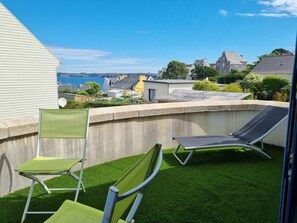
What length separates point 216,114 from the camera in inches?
203

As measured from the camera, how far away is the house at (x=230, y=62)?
78125 millimetres

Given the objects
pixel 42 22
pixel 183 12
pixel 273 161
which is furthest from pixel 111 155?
pixel 183 12

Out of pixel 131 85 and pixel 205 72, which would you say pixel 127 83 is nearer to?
pixel 131 85

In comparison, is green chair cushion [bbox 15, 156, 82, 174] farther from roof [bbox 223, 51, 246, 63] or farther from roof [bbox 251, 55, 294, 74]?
roof [bbox 223, 51, 246, 63]

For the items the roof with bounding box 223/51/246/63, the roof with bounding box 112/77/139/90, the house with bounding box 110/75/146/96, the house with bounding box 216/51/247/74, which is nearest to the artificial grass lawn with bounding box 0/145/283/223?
the house with bounding box 110/75/146/96

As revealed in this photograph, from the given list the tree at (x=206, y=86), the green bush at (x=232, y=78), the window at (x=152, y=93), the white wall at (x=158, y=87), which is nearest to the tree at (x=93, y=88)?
the white wall at (x=158, y=87)

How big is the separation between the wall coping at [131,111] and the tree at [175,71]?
7242 centimetres

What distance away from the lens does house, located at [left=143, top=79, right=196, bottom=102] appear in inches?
1465

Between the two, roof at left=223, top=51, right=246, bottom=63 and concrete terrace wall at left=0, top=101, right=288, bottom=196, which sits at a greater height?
roof at left=223, top=51, right=246, bottom=63

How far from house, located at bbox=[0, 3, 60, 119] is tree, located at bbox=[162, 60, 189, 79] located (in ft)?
205

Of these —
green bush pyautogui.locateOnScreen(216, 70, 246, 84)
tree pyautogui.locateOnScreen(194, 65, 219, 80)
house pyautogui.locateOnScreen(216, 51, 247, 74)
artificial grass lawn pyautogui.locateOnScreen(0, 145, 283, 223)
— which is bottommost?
artificial grass lawn pyautogui.locateOnScreen(0, 145, 283, 223)

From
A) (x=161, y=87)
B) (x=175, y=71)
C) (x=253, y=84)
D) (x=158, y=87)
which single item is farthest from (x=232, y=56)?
(x=253, y=84)

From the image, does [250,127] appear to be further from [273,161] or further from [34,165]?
[34,165]

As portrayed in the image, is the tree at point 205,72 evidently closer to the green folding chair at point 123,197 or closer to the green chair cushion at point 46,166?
the green chair cushion at point 46,166
